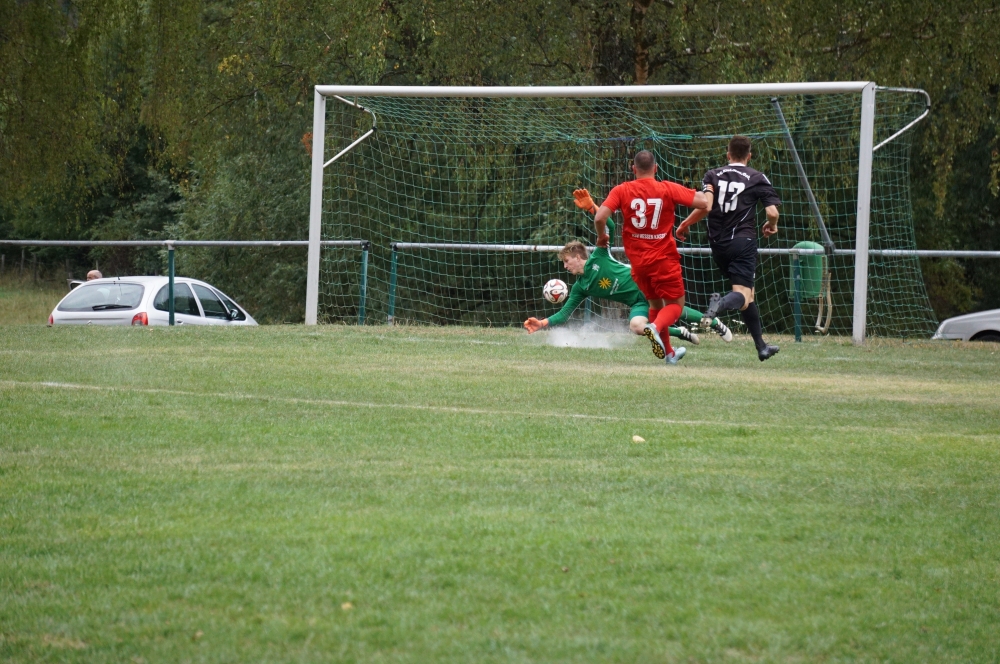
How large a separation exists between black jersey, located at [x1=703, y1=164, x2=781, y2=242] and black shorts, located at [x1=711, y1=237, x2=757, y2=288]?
6 cm

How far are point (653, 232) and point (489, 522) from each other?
6.57 m

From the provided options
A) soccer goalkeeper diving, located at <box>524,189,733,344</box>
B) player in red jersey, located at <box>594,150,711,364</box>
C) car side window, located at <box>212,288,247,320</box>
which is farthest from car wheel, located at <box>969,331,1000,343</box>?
car side window, located at <box>212,288,247,320</box>

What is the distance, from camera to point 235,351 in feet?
44.4

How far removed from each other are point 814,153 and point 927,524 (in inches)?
715

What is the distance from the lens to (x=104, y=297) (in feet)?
66.9

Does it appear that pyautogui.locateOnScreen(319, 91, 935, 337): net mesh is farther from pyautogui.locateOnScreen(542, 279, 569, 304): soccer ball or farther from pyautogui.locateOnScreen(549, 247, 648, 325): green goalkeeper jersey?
pyautogui.locateOnScreen(549, 247, 648, 325): green goalkeeper jersey

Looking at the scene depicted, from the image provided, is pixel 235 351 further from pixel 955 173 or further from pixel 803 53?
pixel 955 173

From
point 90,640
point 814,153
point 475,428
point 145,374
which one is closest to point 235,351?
point 145,374

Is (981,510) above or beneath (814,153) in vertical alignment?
beneath

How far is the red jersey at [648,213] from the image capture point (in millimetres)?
11570

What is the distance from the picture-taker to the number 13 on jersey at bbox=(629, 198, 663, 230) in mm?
11594

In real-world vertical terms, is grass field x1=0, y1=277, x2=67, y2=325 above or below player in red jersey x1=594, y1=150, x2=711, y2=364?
below

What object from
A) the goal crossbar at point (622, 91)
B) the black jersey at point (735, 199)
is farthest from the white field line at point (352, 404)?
the goal crossbar at point (622, 91)

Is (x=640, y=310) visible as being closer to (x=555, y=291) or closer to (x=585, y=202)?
(x=555, y=291)
